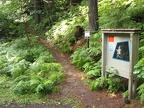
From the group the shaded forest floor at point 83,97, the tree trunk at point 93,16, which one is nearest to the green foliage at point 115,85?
the shaded forest floor at point 83,97

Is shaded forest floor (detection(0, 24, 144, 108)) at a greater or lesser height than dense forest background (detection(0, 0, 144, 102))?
lesser

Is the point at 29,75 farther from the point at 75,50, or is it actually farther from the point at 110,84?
the point at 75,50

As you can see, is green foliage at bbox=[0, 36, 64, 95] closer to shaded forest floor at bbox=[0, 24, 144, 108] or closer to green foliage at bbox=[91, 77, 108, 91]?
shaded forest floor at bbox=[0, 24, 144, 108]

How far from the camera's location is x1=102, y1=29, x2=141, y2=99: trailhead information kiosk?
4.46 m

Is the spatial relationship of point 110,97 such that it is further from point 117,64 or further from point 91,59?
point 91,59

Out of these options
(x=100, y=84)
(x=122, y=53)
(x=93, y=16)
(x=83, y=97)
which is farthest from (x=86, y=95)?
(x=93, y=16)

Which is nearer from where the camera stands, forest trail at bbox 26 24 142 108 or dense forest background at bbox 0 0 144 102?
forest trail at bbox 26 24 142 108

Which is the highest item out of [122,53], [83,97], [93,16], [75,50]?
[93,16]

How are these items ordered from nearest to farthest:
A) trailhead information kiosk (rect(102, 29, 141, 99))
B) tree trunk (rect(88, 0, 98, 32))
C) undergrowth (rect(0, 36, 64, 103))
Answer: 1. trailhead information kiosk (rect(102, 29, 141, 99))
2. undergrowth (rect(0, 36, 64, 103))
3. tree trunk (rect(88, 0, 98, 32))

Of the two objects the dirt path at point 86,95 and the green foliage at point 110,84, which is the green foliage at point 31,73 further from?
the green foliage at point 110,84

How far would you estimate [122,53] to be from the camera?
487cm

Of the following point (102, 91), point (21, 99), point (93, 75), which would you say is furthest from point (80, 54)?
point (21, 99)

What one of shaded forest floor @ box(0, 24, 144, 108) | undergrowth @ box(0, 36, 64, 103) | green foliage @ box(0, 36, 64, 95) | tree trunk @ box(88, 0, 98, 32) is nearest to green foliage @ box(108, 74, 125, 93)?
shaded forest floor @ box(0, 24, 144, 108)

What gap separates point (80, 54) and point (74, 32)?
2.84m
